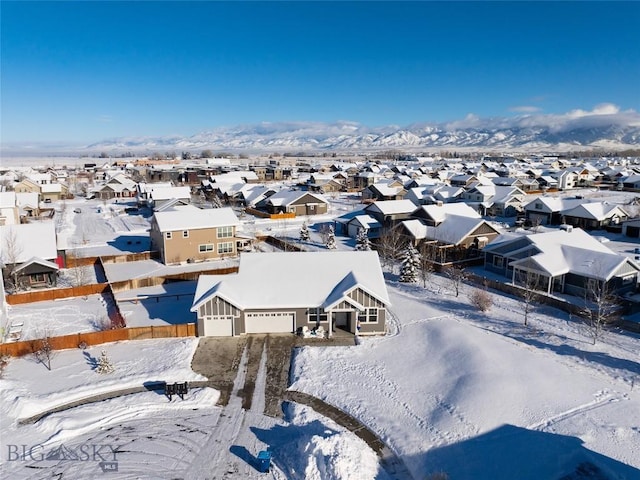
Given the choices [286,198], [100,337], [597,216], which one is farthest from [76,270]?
[597,216]

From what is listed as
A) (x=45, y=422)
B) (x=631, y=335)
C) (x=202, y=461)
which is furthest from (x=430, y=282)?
(x=45, y=422)

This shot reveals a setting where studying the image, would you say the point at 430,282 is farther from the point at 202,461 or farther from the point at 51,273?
the point at 51,273

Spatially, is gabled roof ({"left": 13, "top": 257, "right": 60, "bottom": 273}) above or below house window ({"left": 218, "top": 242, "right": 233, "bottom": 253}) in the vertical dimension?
above

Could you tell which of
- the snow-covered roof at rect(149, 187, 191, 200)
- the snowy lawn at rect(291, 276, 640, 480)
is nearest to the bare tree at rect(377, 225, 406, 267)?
the snowy lawn at rect(291, 276, 640, 480)

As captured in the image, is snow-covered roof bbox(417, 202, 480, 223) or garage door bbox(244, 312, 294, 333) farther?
snow-covered roof bbox(417, 202, 480, 223)

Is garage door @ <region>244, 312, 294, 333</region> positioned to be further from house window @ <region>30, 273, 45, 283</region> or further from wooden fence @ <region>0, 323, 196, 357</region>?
house window @ <region>30, 273, 45, 283</region>

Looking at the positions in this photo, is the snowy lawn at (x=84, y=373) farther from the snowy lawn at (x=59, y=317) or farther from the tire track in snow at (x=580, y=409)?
the tire track in snow at (x=580, y=409)

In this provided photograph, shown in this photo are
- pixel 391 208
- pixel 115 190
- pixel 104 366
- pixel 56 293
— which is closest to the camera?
pixel 104 366

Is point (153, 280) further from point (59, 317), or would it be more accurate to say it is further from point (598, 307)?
point (598, 307)
